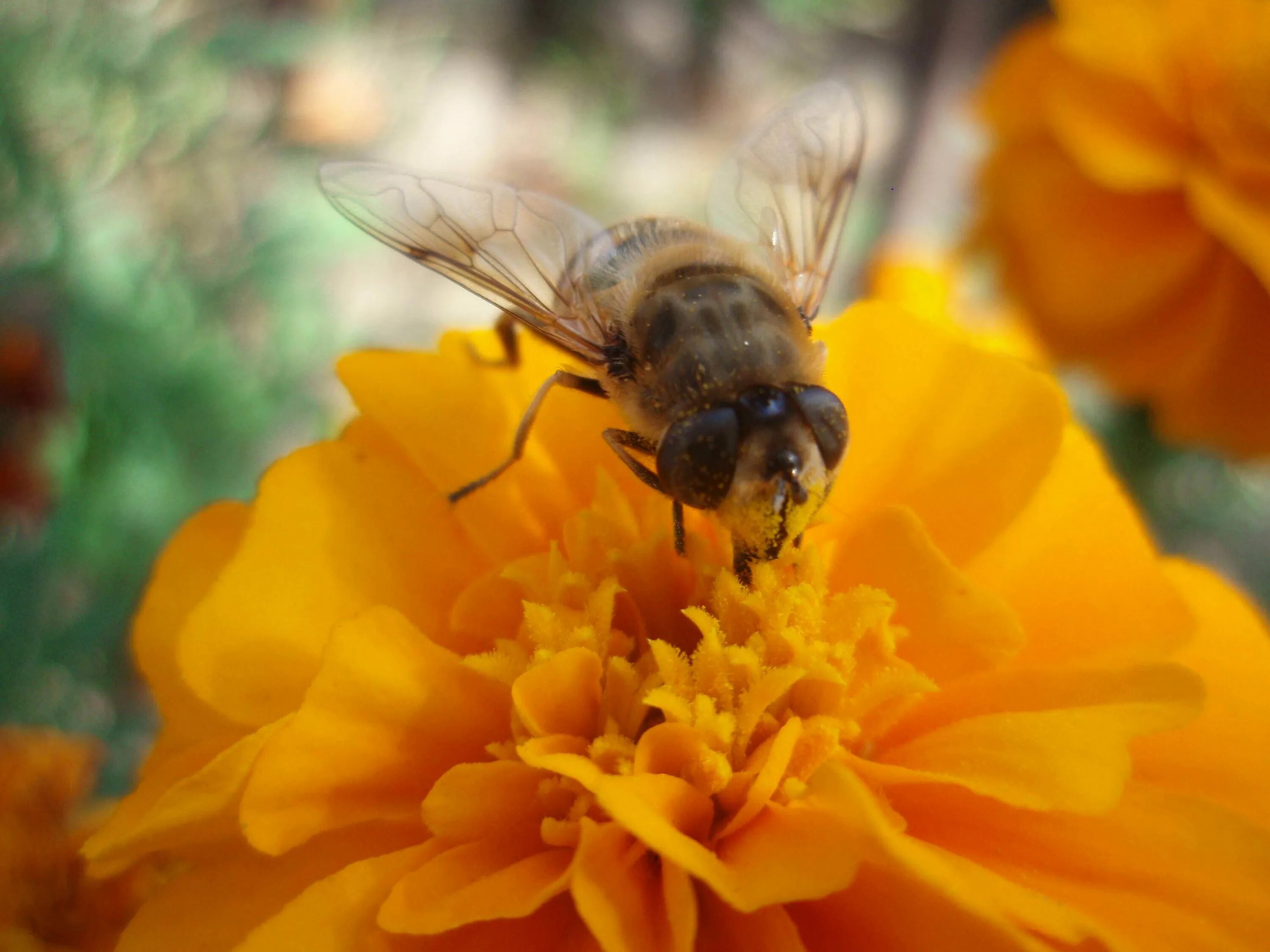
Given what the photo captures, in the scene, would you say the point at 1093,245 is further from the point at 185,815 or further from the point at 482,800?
the point at 185,815

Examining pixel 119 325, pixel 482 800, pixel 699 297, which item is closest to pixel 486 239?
pixel 699 297

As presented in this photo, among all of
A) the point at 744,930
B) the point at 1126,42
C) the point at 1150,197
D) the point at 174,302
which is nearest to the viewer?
the point at 744,930

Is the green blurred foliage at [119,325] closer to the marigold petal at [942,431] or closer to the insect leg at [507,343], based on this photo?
the insect leg at [507,343]

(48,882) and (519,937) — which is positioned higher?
(519,937)

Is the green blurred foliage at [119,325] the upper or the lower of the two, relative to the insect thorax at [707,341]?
lower

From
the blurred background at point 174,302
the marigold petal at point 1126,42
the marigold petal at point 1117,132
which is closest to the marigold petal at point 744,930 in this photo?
the marigold petal at point 1117,132

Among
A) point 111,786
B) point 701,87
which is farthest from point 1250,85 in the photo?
point 701,87
